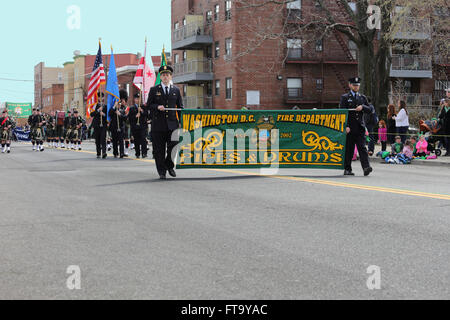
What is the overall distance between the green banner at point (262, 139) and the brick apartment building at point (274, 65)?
109 ft

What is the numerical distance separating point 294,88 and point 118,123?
29536mm

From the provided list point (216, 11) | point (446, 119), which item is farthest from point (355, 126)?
point (216, 11)

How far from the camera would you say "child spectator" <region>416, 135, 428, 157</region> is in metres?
21.9

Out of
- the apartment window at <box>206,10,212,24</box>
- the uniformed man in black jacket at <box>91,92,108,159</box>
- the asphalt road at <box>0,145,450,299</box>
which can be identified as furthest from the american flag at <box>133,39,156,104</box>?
the apartment window at <box>206,10,212,24</box>

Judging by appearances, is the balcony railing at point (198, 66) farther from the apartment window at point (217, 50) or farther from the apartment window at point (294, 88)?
the apartment window at point (294, 88)

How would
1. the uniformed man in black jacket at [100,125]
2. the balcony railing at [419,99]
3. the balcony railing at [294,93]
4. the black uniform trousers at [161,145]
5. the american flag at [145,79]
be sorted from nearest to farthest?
the black uniform trousers at [161,145] → the uniformed man in black jacket at [100,125] → the american flag at [145,79] → the balcony railing at [294,93] → the balcony railing at [419,99]

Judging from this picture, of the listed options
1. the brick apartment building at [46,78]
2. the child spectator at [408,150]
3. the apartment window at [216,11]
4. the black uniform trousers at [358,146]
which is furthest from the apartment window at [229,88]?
the brick apartment building at [46,78]

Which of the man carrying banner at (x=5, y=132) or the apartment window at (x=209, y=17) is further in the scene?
the apartment window at (x=209, y=17)

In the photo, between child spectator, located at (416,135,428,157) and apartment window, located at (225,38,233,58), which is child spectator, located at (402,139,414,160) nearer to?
child spectator, located at (416,135,428,157)

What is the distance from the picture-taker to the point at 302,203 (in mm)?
9695

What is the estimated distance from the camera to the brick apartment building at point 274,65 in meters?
49.9

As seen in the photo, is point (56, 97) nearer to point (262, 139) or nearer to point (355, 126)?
point (262, 139)

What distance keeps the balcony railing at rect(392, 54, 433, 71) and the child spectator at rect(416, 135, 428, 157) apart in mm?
32475

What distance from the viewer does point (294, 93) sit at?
51844 millimetres
